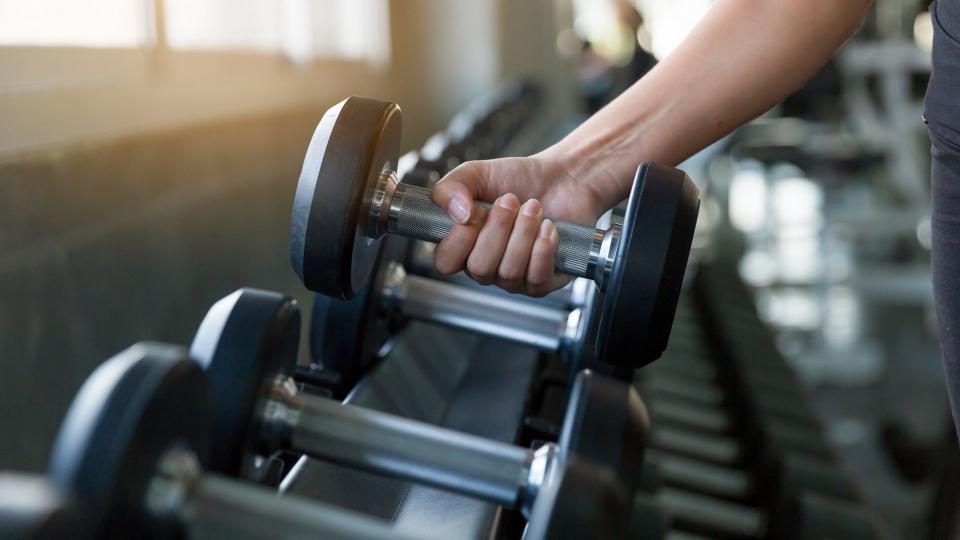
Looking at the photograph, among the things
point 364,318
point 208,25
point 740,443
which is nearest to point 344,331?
point 364,318

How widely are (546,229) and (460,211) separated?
0.07m

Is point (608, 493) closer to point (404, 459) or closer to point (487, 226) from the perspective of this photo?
point (404, 459)

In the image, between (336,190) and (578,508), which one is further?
(336,190)

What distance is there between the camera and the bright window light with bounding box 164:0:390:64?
1565 millimetres

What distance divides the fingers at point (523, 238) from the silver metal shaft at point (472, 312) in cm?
33

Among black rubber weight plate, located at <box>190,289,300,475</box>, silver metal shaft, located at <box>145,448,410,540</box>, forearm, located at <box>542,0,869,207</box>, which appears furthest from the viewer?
forearm, located at <box>542,0,869,207</box>

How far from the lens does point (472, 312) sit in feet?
3.75

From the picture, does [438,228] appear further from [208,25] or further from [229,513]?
[208,25]

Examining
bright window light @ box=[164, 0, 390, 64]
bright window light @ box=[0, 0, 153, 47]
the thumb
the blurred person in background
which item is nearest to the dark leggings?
the blurred person in background

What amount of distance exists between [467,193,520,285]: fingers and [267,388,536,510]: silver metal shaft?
0.49 feet

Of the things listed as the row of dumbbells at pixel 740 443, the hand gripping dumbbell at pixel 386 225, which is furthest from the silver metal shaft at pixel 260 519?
the row of dumbbells at pixel 740 443

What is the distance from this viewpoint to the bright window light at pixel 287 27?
5.14 feet

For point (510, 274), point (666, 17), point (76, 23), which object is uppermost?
point (666, 17)

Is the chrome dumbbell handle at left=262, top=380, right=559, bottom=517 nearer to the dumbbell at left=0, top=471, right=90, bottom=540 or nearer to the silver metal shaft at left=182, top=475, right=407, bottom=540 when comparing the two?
the silver metal shaft at left=182, top=475, right=407, bottom=540
